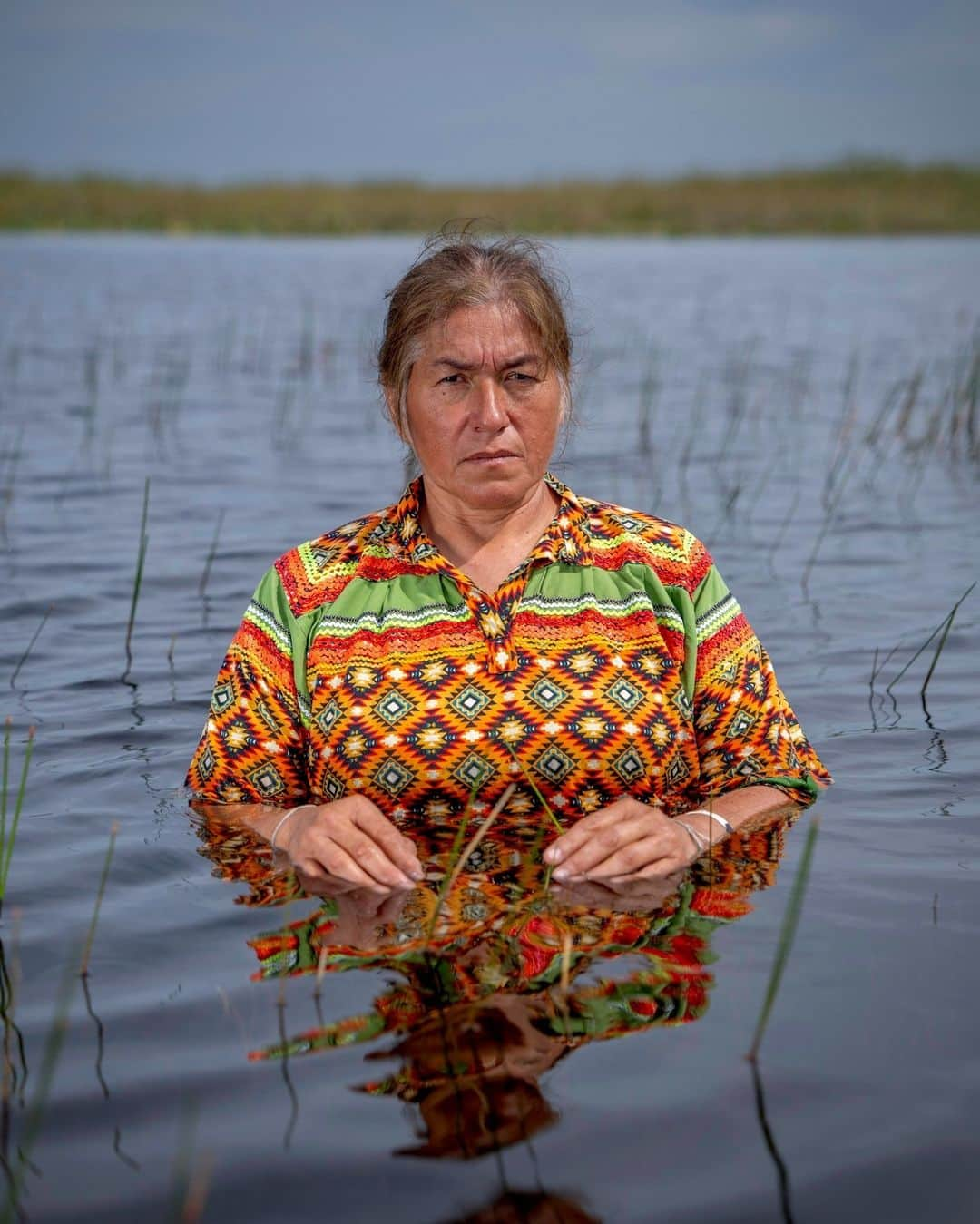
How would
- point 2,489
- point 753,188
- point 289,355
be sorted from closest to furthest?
point 2,489, point 289,355, point 753,188

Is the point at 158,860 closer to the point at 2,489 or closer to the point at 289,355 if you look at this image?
the point at 2,489

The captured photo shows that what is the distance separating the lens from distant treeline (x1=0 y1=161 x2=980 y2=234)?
173 feet

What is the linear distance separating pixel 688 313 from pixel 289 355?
7437mm

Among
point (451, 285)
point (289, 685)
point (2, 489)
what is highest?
point (451, 285)

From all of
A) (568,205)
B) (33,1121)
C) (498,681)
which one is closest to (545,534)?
(498,681)

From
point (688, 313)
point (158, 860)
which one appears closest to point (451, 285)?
point (158, 860)

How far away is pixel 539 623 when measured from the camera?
152 inches

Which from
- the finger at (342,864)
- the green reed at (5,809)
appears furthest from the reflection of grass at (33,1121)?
the finger at (342,864)

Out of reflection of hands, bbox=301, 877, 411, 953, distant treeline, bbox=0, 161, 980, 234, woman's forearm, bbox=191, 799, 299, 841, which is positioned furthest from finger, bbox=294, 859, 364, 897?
distant treeline, bbox=0, 161, 980, 234

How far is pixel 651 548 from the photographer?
3938 mm

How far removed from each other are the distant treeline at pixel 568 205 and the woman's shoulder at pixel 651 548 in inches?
1750

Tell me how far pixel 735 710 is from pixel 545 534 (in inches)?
24.1

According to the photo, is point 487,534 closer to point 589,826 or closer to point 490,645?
point 490,645

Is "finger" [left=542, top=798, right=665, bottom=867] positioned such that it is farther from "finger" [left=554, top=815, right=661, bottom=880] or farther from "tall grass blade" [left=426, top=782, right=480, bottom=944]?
"tall grass blade" [left=426, top=782, right=480, bottom=944]
